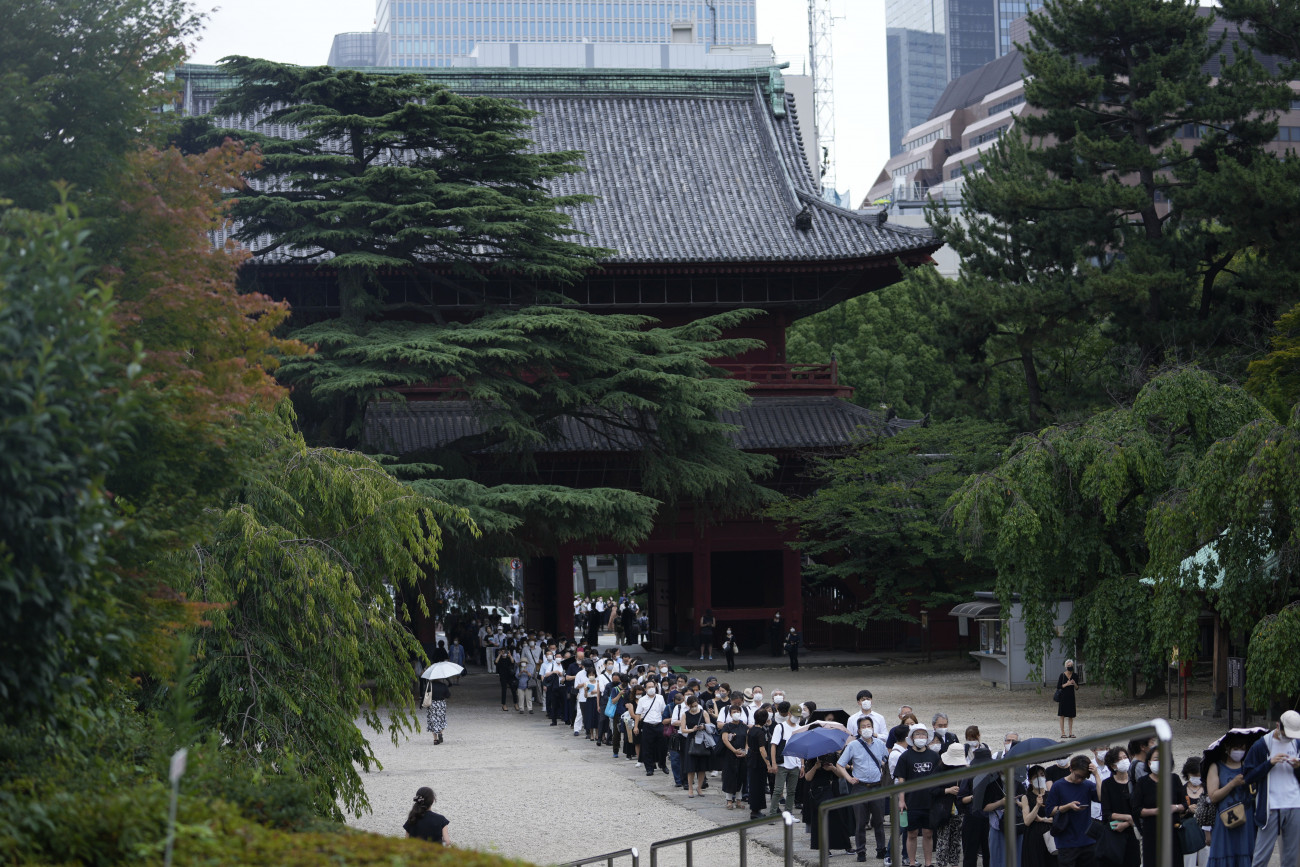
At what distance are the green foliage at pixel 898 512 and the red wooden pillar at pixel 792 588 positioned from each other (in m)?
1.07

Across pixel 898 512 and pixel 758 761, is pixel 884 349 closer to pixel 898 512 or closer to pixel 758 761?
pixel 898 512

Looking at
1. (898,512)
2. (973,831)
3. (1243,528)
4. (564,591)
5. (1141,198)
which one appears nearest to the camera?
(973,831)

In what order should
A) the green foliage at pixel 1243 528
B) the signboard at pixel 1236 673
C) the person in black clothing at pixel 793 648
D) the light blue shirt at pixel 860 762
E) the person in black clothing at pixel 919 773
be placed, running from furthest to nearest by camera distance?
the person in black clothing at pixel 793 648, the signboard at pixel 1236 673, the green foliage at pixel 1243 528, the light blue shirt at pixel 860 762, the person in black clothing at pixel 919 773

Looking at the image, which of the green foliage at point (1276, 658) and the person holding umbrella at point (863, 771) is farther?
the green foliage at point (1276, 658)

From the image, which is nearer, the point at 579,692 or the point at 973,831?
the point at 973,831

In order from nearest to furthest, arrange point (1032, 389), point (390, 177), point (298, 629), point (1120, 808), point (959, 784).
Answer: point (1120, 808) < point (298, 629) < point (959, 784) < point (390, 177) < point (1032, 389)

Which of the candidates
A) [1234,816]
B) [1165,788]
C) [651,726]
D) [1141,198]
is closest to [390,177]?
[651,726]

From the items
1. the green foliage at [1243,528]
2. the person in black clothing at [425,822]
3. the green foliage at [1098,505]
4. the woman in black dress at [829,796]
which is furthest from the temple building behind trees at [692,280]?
the person in black clothing at [425,822]

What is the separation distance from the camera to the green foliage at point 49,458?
4828 mm

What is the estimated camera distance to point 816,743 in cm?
1358

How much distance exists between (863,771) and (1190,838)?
374cm

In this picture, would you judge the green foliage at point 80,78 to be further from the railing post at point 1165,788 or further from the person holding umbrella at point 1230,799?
the person holding umbrella at point 1230,799

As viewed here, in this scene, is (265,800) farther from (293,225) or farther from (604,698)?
(293,225)

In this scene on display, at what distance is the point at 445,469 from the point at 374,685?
1357 cm
